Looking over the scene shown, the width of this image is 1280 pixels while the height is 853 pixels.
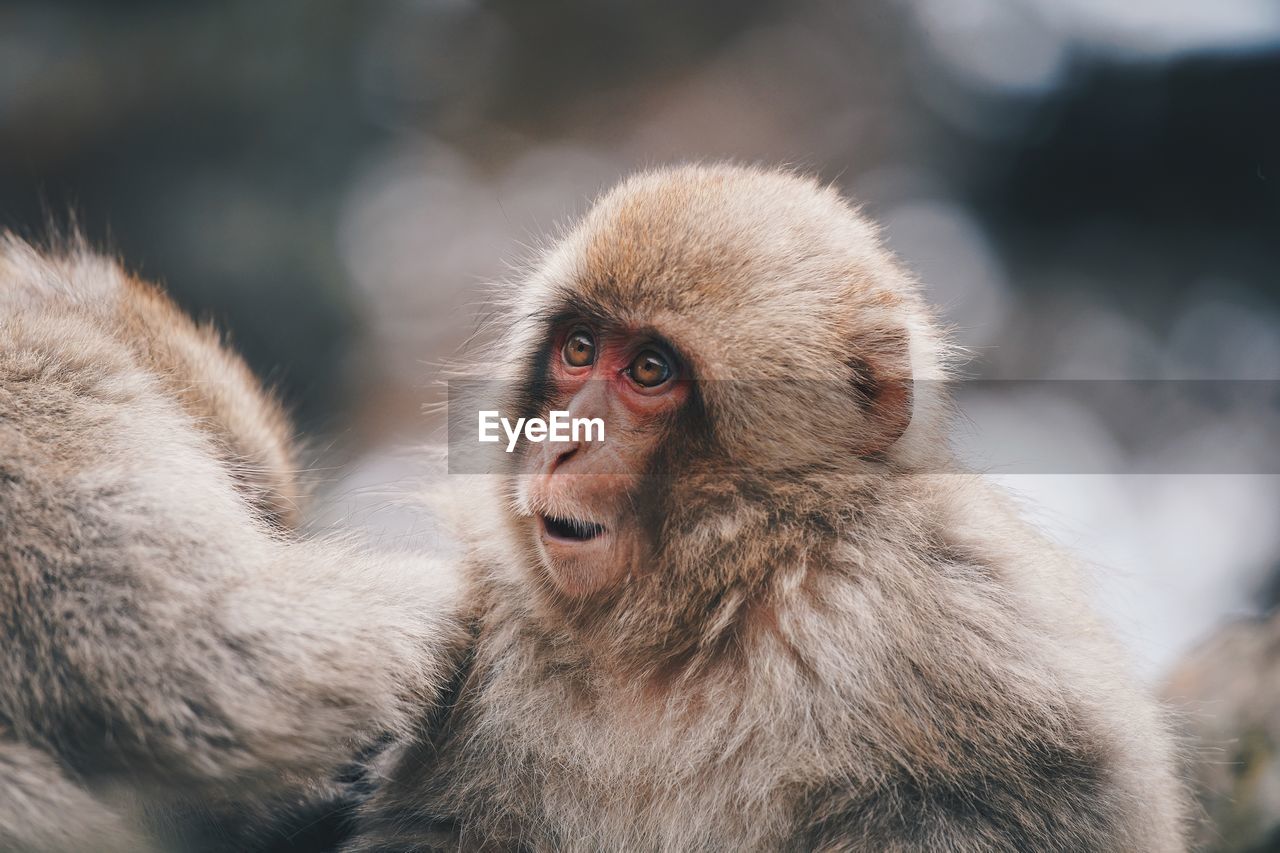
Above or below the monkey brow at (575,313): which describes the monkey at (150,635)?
below

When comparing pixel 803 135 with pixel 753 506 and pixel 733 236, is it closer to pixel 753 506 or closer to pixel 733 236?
pixel 733 236

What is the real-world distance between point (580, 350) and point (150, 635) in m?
1.11

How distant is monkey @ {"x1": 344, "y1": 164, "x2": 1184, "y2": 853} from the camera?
192 cm

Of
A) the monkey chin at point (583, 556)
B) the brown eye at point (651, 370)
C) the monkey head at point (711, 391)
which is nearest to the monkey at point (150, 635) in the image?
the monkey chin at point (583, 556)

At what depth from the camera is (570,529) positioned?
6.91ft

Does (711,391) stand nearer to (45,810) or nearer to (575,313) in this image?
(575,313)

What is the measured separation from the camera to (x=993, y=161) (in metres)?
4.53

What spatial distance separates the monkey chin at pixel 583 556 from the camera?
2074 mm

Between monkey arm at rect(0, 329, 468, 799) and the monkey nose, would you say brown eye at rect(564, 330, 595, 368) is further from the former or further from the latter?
monkey arm at rect(0, 329, 468, 799)

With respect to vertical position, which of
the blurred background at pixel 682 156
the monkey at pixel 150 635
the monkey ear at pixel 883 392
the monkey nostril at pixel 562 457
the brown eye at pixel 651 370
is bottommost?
the monkey at pixel 150 635

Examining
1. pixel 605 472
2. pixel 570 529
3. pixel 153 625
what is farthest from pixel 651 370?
pixel 153 625

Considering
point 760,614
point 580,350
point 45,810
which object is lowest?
point 45,810

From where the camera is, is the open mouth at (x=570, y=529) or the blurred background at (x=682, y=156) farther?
the blurred background at (x=682, y=156)

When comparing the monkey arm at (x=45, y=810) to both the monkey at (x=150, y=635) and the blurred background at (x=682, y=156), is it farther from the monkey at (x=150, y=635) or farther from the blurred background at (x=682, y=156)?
the blurred background at (x=682, y=156)
